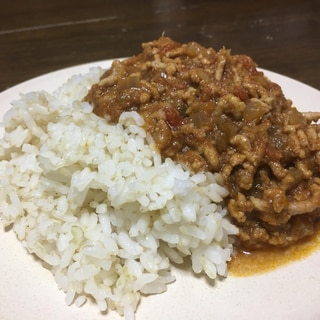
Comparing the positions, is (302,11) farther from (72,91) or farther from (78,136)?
(78,136)

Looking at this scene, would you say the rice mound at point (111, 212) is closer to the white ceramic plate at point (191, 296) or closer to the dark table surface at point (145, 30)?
the white ceramic plate at point (191, 296)

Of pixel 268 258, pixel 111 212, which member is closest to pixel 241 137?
pixel 268 258

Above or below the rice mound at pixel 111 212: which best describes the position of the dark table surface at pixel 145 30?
below

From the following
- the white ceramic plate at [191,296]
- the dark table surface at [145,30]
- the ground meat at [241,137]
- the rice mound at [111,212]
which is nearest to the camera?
the white ceramic plate at [191,296]

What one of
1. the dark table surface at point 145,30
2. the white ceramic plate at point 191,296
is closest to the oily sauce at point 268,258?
the white ceramic plate at point 191,296

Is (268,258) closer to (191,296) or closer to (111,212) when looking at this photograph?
(191,296)

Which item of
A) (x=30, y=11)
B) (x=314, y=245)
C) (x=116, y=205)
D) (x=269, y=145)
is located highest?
(x=269, y=145)

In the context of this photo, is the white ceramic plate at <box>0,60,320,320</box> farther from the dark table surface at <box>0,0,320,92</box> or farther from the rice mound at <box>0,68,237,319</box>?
the dark table surface at <box>0,0,320,92</box>

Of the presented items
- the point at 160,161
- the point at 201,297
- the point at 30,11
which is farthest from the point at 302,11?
the point at 201,297
